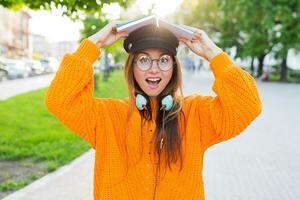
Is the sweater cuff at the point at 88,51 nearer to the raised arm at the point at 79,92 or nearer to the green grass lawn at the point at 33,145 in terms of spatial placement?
the raised arm at the point at 79,92

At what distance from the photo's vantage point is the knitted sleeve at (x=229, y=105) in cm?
230

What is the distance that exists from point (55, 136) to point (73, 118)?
278 inches

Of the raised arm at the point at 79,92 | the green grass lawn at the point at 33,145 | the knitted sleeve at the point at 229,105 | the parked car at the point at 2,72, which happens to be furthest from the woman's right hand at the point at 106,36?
the parked car at the point at 2,72

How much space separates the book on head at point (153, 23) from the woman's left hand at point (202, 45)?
85 mm

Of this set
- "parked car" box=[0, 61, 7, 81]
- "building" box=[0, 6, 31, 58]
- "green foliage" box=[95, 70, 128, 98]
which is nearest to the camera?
"green foliage" box=[95, 70, 128, 98]

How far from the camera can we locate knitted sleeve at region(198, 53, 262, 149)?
2.30 metres

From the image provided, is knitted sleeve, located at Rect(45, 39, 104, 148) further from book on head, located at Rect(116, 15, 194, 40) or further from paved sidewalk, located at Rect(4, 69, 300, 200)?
paved sidewalk, located at Rect(4, 69, 300, 200)

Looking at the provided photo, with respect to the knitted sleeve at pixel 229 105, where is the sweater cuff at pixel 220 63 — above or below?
above

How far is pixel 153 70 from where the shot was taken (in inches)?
93.3

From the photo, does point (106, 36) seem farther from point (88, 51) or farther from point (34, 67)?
point (34, 67)

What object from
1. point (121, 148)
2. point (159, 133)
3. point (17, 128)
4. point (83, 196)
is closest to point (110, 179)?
point (121, 148)

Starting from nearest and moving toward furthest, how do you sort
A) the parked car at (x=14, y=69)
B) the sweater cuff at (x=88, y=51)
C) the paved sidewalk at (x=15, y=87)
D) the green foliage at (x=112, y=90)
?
1. the sweater cuff at (x=88, y=51)
2. the green foliage at (x=112, y=90)
3. the paved sidewalk at (x=15, y=87)
4. the parked car at (x=14, y=69)

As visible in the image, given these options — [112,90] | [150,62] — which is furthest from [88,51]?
[112,90]

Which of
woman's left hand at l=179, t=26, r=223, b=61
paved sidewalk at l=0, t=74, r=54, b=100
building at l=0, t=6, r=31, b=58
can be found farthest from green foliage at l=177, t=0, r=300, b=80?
building at l=0, t=6, r=31, b=58
